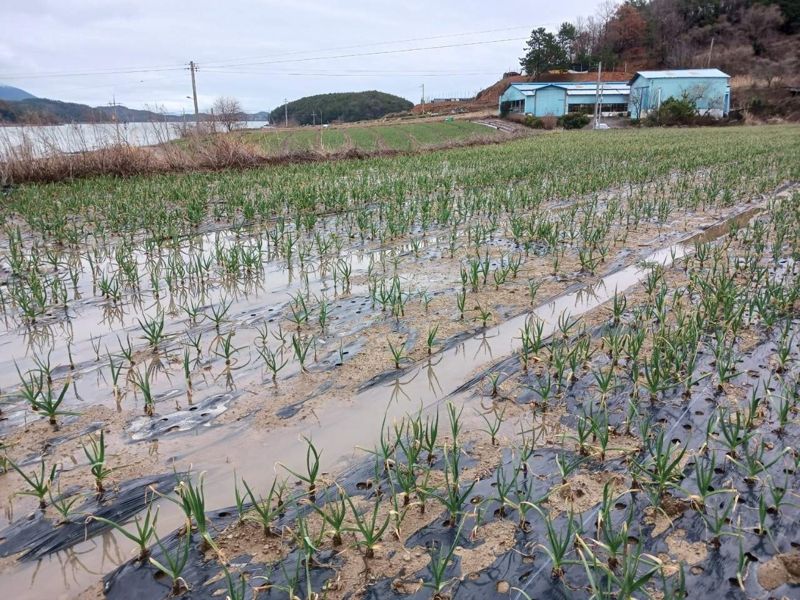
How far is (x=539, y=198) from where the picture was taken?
32.2 feet

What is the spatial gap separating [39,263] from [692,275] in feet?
22.9

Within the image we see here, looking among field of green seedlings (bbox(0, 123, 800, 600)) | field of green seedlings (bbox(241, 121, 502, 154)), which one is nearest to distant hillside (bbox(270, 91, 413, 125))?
field of green seedlings (bbox(241, 121, 502, 154))

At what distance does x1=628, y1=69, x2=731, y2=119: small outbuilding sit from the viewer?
45594mm

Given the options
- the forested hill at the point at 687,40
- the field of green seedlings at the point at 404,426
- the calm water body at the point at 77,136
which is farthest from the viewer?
the forested hill at the point at 687,40

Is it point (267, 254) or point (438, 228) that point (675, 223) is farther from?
point (267, 254)

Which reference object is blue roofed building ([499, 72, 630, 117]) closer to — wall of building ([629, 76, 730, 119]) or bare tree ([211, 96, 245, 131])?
wall of building ([629, 76, 730, 119])

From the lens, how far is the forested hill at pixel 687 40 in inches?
2362

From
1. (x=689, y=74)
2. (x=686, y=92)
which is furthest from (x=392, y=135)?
(x=689, y=74)

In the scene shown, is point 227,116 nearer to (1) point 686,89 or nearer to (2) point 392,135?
(2) point 392,135

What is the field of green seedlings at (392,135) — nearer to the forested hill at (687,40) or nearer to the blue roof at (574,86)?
the blue roof at (574,86)

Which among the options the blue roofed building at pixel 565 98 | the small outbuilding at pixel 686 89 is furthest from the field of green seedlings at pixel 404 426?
the blue roofed building at pixel 565 98

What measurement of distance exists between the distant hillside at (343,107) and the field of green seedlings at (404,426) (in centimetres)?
7148

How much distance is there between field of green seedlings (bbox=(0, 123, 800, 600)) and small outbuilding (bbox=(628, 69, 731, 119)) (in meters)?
46.6

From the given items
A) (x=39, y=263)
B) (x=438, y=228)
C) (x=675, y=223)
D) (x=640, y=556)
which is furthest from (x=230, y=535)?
(x=675, y=223)
